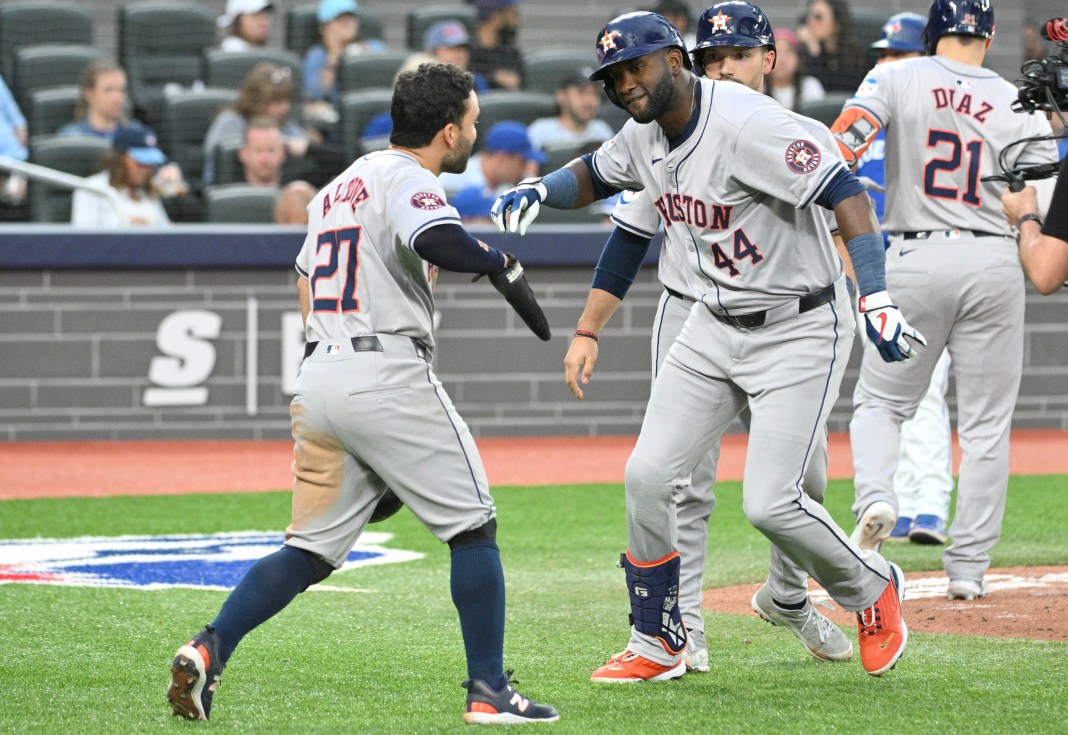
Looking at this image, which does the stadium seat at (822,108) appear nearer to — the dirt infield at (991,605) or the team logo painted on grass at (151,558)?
the team logo painted on grass at (151,558)

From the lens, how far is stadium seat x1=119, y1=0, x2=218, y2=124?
1291 centimetres

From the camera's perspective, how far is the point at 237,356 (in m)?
10.8

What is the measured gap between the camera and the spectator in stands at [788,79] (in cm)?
1184

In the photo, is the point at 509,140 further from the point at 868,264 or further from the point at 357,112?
the point at 868,264

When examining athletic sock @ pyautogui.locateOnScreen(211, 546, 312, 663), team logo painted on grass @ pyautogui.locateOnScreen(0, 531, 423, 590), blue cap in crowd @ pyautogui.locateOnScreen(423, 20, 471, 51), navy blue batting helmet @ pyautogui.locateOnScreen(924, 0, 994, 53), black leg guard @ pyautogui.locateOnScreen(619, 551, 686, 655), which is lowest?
team logo painted on grass @ pyautogui.locateOnScreen(0, 531, 423, 590)

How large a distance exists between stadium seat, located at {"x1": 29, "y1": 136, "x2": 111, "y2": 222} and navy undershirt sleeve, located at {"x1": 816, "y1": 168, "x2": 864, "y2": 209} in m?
8.14

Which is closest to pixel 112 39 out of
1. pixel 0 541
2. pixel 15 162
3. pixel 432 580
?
pixel 15 162

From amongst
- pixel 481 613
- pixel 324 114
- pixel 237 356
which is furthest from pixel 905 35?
pixel 324 114

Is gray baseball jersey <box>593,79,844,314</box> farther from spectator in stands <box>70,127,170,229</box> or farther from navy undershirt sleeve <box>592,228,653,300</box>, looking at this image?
spectator in stands <box>70,127,170,229</box>

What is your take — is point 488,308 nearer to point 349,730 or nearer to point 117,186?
point 117,186

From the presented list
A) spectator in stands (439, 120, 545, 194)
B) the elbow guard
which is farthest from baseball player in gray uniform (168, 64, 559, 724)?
spectator in stands (439, 120, 545, 194)

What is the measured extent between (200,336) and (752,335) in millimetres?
7161

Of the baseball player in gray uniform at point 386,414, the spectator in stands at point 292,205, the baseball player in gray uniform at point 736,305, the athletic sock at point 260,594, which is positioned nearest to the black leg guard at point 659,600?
the baseball player in gray uniform at point 736,305

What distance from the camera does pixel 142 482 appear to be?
9.37 m
